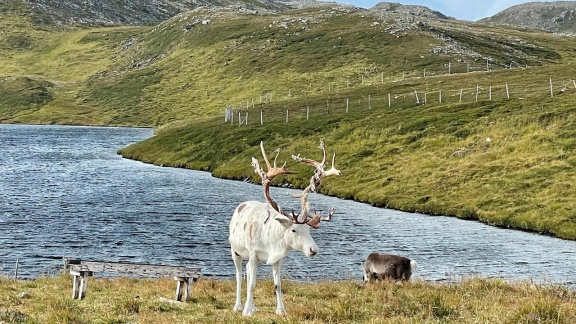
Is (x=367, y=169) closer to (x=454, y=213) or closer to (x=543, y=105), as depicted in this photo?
(x=454, y=213)

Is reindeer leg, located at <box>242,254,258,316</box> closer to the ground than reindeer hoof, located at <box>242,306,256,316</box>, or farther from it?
farther from it

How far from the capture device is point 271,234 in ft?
54.1

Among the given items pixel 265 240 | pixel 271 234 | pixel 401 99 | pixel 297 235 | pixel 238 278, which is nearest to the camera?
pixel 297 235

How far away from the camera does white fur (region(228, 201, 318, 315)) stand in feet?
A: 51.9

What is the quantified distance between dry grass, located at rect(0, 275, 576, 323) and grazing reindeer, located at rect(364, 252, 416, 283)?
98cm

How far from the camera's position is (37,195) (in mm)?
60812

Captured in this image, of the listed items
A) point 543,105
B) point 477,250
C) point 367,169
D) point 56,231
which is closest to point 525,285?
point 477,250

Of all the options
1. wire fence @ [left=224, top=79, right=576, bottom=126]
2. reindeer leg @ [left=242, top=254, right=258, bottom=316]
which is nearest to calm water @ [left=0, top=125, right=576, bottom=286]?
reindeer leg @ [left=242, top=254, right=258, bottom=316]

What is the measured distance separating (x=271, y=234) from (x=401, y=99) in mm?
92376

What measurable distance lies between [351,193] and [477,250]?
2498cm

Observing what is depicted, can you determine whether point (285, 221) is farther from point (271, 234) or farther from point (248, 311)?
point (248, 311)

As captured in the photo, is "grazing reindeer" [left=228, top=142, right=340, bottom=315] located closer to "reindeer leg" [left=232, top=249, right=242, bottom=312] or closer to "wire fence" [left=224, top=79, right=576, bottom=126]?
"reindeer leg" [left=232, top=249, right=242, bottom=312]

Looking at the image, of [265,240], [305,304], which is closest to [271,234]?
[265,240]

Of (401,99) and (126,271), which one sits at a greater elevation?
(401,99)
